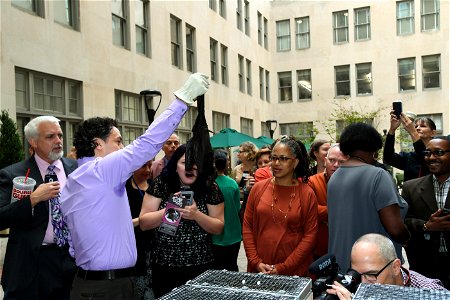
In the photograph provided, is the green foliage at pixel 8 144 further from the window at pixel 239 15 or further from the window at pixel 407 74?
the window at pixel 407 74

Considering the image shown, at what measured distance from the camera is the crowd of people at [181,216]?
9.70 feet

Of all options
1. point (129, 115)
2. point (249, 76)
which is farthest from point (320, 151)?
point (249, 76)

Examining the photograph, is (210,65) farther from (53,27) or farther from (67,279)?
(67,279)

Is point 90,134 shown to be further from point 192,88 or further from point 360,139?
point 360,139

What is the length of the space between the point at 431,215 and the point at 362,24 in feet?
89.8

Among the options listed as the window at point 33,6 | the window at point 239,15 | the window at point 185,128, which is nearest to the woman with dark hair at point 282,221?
the window at point 33,6

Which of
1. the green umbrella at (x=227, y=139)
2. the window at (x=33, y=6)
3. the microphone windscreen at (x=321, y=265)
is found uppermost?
the window at (x=33, y=6)

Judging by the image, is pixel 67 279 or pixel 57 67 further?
pixel 57 67

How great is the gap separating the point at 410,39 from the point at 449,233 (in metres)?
26.5

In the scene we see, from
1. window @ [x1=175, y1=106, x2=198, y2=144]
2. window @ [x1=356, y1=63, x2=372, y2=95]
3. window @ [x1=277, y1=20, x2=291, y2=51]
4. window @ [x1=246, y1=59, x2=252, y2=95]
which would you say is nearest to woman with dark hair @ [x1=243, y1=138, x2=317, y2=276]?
window @ [x1=175, y1=106, x2=198, y2=144]

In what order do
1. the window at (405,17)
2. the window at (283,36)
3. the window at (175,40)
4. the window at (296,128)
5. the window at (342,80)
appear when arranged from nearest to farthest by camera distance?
the window at (175,40)
the window at (405,17)
the window at (342,80)
the window at (296,128)
the window at (283,36)

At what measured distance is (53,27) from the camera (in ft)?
38.1

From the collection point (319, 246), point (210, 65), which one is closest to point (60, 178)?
point (319, 246)

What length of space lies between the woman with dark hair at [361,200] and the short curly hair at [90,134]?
5.82 feet
